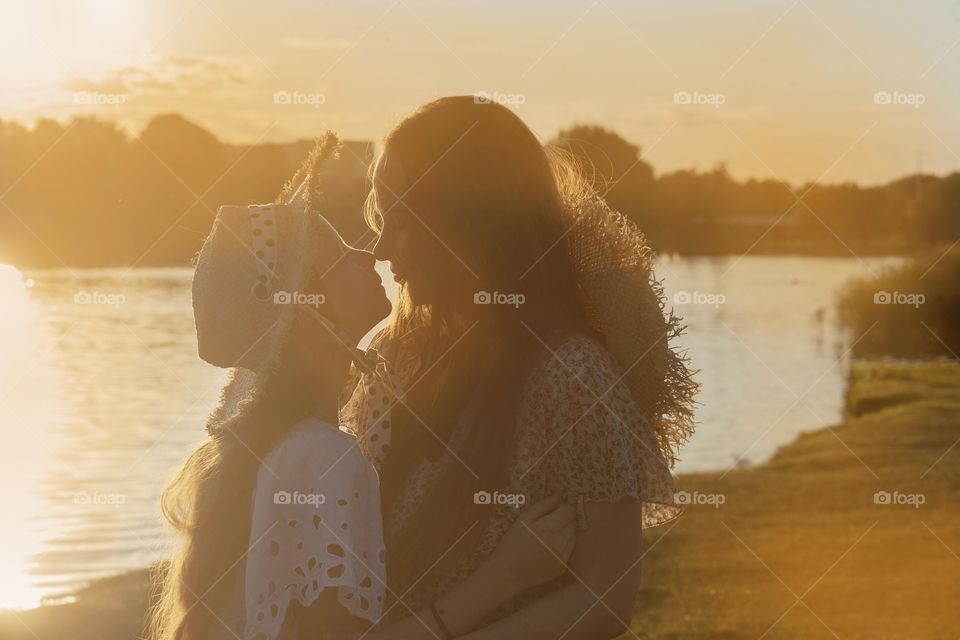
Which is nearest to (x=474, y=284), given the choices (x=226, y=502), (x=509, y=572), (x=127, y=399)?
(x=509, y=572)

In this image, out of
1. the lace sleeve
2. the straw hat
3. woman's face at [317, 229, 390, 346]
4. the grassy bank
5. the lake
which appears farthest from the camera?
the lake

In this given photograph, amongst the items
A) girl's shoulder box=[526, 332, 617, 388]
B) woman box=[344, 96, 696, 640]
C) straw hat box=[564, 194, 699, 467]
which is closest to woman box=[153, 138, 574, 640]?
woman box=[344, 96, 696, 640]

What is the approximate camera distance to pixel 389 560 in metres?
3.40

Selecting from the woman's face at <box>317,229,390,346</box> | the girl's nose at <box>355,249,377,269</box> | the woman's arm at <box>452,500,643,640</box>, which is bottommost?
the woman's arm at <box>452,500,643,640</box>

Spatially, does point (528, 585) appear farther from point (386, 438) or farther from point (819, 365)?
point (819, 365)

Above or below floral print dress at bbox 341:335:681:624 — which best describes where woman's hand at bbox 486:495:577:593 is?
below

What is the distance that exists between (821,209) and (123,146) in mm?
53131

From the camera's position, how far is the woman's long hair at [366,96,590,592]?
3.38 m

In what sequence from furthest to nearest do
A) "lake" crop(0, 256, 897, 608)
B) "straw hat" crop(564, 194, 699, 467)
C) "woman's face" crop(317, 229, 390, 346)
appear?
"lake" crop(0, 256, 897, 608), "straw hat" crop(564, 194, 699, 467), "woman's face" crop(317, 229, 390, 346)

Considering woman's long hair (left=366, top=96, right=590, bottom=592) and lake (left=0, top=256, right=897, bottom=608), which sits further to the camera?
lake (left=0, top=256, right=897, bottom=608)

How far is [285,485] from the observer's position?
3.10 m

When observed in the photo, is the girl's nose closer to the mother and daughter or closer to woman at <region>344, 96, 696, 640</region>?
the mother and daughter

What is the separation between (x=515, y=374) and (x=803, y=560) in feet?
32.9

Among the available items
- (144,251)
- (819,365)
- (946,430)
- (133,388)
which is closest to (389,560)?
(946,430)
